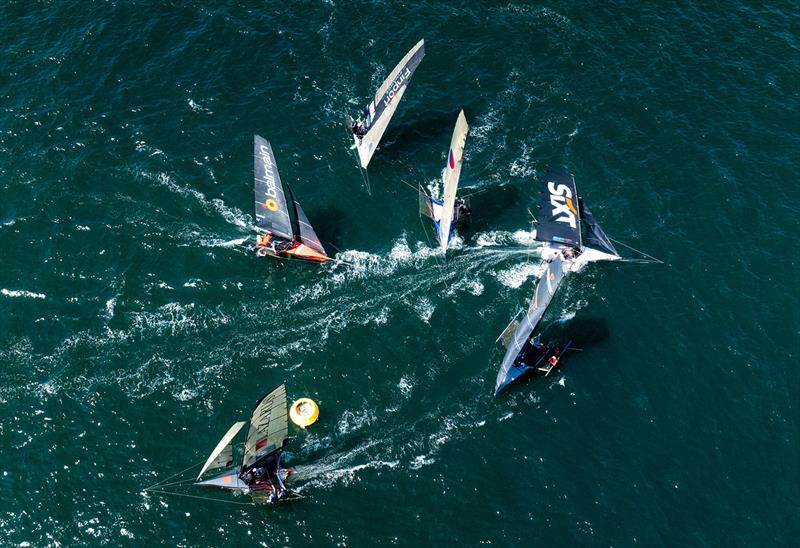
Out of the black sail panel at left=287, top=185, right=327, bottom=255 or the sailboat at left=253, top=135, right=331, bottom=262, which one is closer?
the sailboat at left=253, top=135, right=331, bottom=262

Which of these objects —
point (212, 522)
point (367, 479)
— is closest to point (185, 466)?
point (212, 522)

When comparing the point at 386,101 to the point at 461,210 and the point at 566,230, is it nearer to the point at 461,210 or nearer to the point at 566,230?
the point at 461,210

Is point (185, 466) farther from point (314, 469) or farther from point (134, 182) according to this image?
point (134, 182)

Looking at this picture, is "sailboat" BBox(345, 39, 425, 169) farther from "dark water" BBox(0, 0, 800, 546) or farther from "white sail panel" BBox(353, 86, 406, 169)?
"dark water" BBox(0, 0, 800, 546)

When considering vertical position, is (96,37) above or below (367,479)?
above

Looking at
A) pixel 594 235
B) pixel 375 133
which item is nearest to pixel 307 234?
pixel 375 133

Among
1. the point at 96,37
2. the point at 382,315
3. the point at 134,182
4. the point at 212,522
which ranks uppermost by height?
the point at 96,37

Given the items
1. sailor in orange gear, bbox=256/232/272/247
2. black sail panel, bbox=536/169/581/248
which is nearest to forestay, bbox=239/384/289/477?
sailor in orange gear, bbox=256/232/272/247
